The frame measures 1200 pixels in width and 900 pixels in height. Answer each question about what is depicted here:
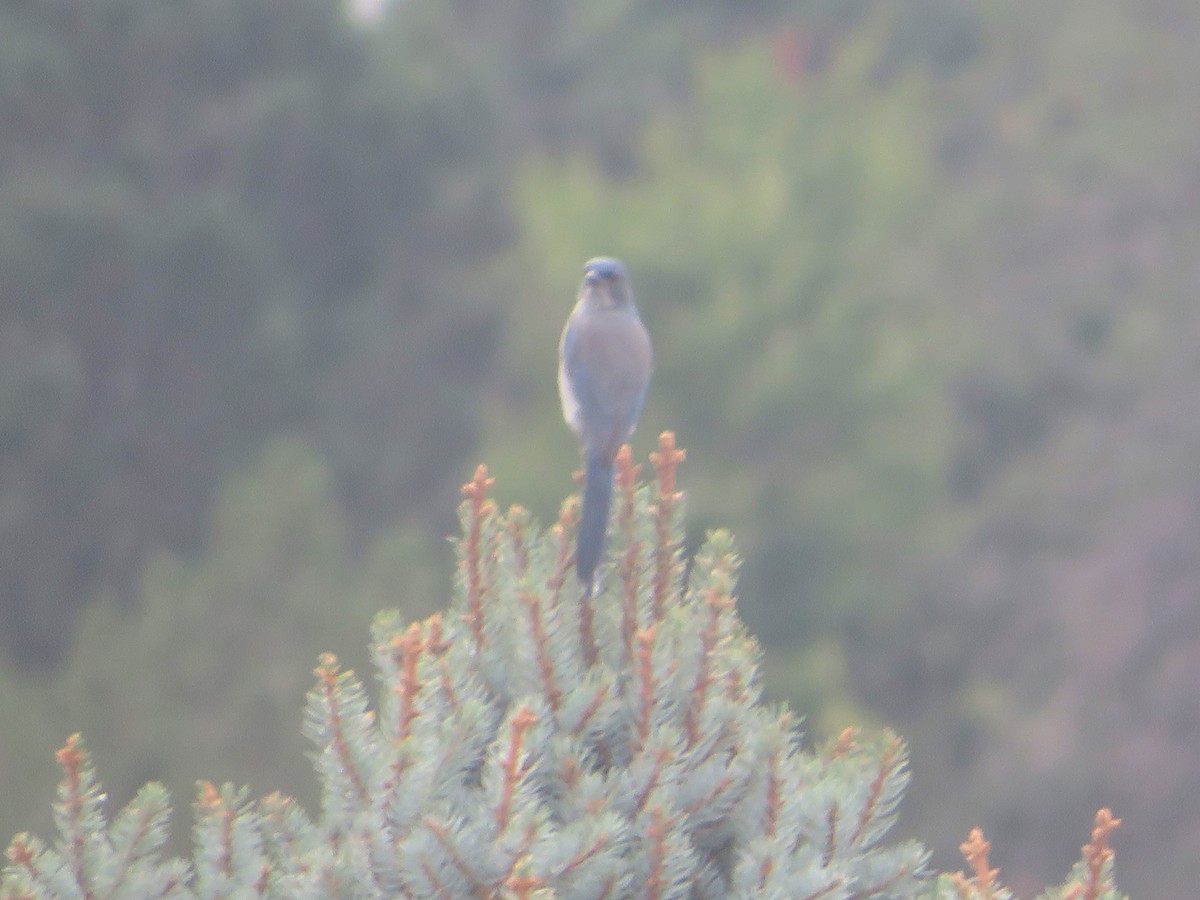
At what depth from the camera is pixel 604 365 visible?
15.5ft

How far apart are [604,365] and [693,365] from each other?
1158cm

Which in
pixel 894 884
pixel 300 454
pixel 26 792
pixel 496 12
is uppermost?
pixel 496 12

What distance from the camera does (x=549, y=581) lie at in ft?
9.24

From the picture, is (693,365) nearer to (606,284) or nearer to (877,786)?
(606,284)

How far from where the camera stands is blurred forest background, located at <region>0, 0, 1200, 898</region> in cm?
1502

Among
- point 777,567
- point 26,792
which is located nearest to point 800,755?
point 26,792

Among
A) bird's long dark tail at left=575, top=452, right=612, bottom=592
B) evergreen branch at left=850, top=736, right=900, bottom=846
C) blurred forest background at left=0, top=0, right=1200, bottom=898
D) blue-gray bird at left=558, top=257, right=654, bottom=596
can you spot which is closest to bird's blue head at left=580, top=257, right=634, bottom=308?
blue-gray bird at left=558, top=257, right=654, bottom=596

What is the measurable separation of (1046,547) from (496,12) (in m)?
11.4

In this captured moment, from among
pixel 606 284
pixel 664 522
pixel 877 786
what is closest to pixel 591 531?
pixel 664 522

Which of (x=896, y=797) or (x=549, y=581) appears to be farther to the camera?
(x=549, y=581)

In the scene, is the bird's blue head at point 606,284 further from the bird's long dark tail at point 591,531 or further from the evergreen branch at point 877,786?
the evergreen branch at point 877,786

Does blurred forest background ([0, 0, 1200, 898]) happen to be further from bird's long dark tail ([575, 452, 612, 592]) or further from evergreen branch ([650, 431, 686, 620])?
evergreen branch ([650, 431, 686, 620])

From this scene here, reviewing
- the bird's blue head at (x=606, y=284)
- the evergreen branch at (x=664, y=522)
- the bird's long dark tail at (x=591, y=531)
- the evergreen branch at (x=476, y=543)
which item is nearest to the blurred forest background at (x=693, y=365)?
the bird's blue head at (x=606, y=284)

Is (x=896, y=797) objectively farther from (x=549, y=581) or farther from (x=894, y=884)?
(x=549, y=581)
